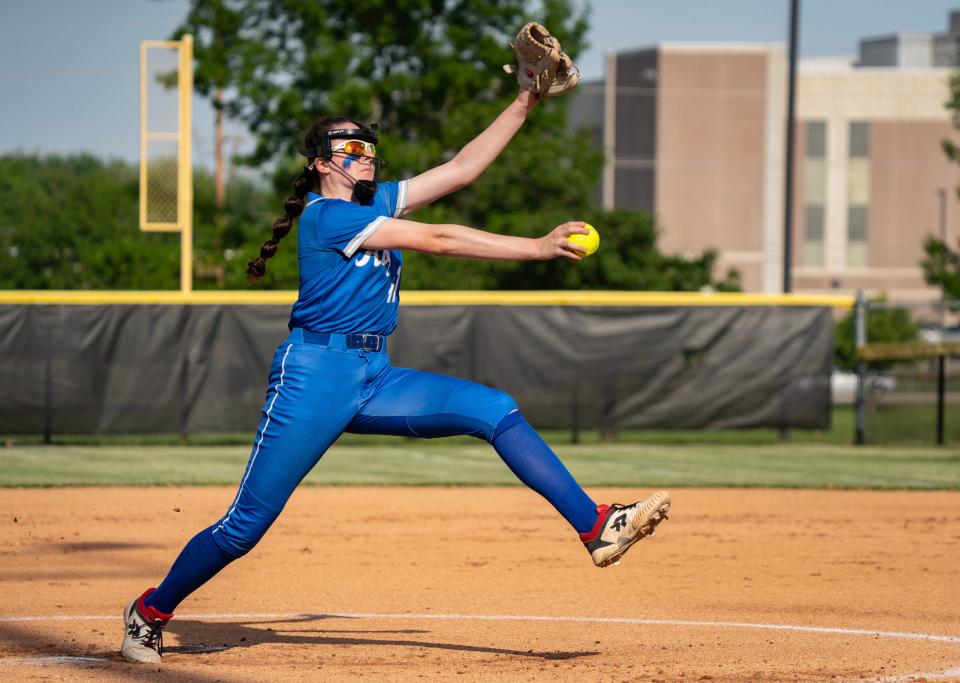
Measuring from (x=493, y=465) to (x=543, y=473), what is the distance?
9.83m

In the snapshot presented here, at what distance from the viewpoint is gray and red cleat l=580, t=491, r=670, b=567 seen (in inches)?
189

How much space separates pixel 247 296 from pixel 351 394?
460 inches

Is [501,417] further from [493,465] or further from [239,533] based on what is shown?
[493,465]

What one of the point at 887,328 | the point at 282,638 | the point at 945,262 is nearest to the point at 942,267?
the point at 945,262

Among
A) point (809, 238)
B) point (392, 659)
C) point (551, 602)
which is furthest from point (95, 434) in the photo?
point (809, 238)

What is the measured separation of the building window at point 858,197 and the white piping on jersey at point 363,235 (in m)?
65.6

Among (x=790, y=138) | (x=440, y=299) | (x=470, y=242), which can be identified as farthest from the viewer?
(x=790, y=138)

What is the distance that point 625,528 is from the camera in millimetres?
4820

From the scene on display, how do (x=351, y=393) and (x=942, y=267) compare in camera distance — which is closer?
(x=351, y=393)

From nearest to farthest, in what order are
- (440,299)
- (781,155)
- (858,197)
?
(440,299) → (781,155) → (858,197)

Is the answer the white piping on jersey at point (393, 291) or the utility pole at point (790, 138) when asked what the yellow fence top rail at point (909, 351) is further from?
the white piping on jersey at point (393, 291)

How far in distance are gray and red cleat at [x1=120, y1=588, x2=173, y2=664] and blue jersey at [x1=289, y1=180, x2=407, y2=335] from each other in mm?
1311

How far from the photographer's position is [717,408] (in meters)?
17.2

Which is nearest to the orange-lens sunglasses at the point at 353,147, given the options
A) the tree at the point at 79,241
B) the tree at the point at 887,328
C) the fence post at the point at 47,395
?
the fence post at the point at 47,395
